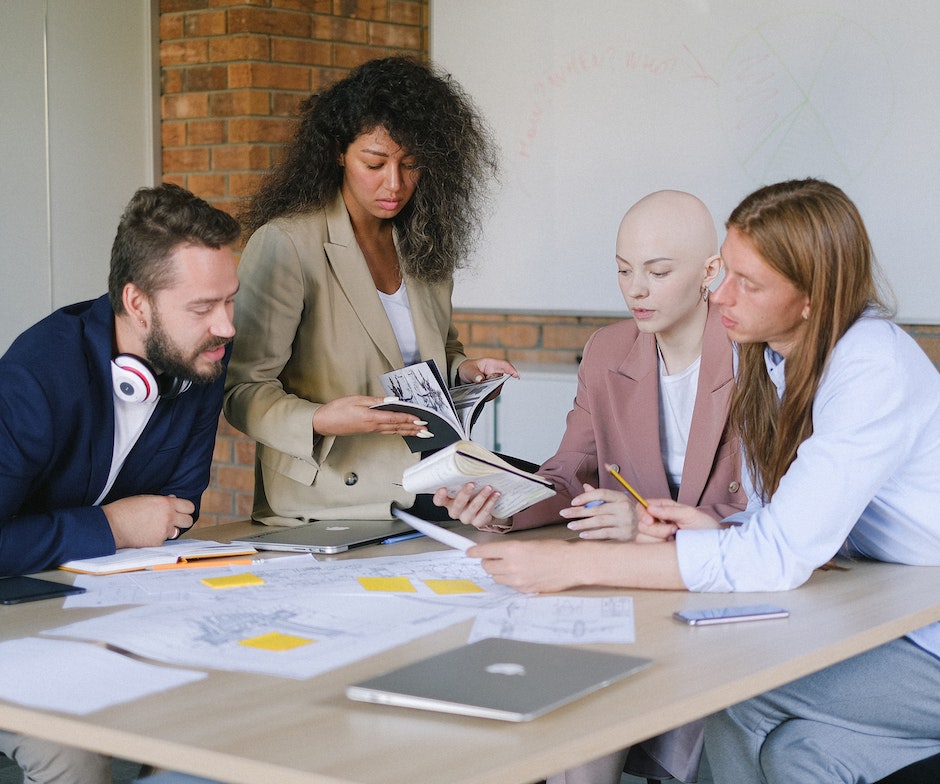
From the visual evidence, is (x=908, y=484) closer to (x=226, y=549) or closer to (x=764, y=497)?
(x=764, y=497)

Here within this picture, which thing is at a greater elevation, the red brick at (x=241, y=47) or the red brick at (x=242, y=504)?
the red brick at (x=241, y=47)

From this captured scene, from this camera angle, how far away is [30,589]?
1958mm

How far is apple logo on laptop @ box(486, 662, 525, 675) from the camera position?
1467mm

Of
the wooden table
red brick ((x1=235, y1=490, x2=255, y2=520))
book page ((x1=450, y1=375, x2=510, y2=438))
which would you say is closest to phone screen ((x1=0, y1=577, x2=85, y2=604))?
the wooden table

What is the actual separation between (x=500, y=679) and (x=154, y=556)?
98 cm

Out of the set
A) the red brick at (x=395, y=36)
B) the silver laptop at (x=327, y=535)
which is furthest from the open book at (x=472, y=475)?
the red brick at (x=395, y=36)

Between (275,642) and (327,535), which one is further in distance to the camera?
(327,535)

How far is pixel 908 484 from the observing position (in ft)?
6.70

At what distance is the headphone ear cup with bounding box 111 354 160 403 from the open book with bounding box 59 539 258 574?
0.29m

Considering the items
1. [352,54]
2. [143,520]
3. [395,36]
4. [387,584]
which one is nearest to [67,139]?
[352,54]

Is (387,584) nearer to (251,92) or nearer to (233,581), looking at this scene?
(233,581)

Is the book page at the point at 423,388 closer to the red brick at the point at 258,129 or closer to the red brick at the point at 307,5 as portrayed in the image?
the red brick at the point at 258,129

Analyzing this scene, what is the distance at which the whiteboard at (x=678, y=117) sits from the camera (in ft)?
12.3

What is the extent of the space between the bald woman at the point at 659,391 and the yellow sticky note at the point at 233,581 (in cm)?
46
